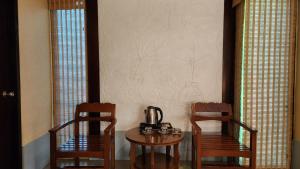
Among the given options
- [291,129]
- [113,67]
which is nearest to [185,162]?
[291,129]

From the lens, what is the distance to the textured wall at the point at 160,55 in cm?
262

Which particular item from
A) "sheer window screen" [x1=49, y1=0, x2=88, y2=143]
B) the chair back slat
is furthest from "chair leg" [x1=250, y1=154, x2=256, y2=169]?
"sheer window screen" [x1=49, y1=0, x2=88, y2=143]

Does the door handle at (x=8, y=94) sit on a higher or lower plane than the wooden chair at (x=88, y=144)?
higher

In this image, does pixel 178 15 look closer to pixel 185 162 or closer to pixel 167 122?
pixel 167 122

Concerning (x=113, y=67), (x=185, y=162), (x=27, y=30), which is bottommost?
(x=185, y=162)

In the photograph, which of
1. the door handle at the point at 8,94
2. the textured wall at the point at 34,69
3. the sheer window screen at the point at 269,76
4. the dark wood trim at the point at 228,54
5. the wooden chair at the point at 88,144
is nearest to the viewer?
the wooden chair at the point at 88,144

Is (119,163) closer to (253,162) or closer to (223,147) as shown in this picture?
(223,147)

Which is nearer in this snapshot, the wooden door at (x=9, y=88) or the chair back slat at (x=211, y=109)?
the wooden door at (x=9, y=88)

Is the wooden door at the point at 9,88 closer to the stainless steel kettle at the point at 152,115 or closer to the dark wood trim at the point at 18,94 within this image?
the dark wood trim at the point at 18,94

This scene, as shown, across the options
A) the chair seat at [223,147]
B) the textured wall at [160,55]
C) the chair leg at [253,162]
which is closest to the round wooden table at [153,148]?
the chair seat at [223,147]

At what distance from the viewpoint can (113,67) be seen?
2699mm

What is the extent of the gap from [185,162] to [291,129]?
1.23m

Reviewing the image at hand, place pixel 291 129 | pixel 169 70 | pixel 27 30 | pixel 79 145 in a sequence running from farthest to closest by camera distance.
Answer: pixel 169 70 < pixel 291 129 < pixel 27 30 < pixel 79 145

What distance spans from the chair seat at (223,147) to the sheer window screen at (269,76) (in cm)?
39
